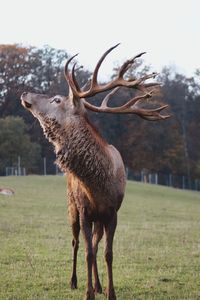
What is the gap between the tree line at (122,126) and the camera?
2141 inches

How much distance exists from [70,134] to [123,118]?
59568 mm

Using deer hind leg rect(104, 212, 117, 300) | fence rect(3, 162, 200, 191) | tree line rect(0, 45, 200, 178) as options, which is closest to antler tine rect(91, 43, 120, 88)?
deer hind leg rect(104, 212, 117, 300)

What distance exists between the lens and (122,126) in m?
67.3

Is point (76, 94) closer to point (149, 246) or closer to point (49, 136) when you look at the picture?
point (49, 136)

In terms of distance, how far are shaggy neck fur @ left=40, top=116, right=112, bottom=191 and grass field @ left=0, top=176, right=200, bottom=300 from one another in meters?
1.65

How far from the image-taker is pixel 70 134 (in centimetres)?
803

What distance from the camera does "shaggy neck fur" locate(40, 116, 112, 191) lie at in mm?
7949

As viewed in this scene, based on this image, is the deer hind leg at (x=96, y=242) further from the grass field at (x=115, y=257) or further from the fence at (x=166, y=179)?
the fence at (x=166, y=179)

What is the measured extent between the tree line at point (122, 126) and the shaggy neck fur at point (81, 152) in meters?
42.6

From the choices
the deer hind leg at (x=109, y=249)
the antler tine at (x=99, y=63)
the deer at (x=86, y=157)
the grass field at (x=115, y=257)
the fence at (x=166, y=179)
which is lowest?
the fence at (x=166, y=179)

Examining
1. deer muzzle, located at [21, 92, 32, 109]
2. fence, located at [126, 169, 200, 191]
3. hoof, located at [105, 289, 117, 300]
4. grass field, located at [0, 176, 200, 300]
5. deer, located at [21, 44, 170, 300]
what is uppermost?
deer muzzle, located at [21, 92, 32, 109]

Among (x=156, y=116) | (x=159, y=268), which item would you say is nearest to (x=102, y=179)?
(x=156, y=116)

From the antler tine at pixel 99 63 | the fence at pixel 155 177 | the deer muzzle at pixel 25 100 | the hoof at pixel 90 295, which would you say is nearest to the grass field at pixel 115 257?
the hoof at pixel 90 295

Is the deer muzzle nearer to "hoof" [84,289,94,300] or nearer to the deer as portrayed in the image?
the deer
